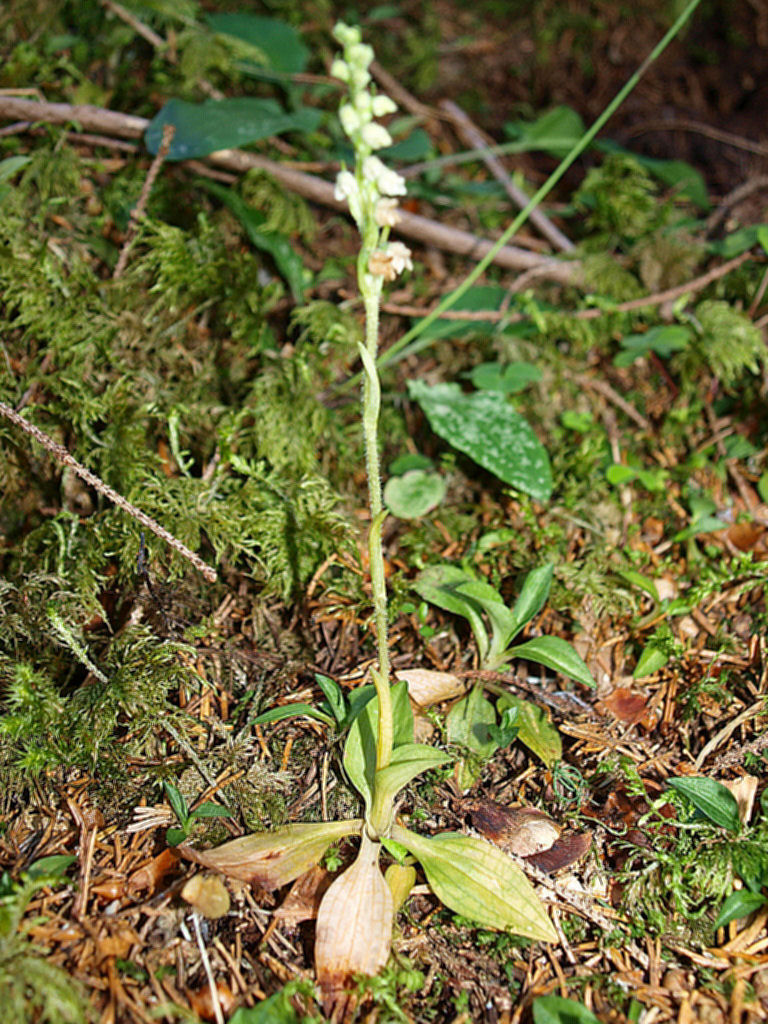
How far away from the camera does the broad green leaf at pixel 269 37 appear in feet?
11.1

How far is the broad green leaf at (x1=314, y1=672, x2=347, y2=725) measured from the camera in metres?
1.99

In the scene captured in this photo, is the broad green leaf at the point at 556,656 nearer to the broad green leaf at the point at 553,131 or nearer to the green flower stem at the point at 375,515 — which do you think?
the green flower stem at the point at 375,515

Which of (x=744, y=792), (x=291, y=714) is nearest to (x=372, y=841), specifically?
(x=291, y=714)

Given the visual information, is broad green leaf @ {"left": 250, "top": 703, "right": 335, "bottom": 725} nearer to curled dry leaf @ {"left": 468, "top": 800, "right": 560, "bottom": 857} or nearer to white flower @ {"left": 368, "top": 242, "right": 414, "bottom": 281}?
curled dry leaf @ {"left": 468, "top": 800, "right": 560, "bottom": 857}

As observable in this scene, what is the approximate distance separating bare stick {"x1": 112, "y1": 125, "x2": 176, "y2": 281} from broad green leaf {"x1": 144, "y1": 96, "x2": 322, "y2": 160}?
0.02 metres

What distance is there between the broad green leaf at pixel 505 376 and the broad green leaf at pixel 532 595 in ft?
2.89

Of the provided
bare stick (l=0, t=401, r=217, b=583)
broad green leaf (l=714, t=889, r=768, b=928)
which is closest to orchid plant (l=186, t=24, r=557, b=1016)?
broad green leaf (l=714, t=889, r=768, b=928)

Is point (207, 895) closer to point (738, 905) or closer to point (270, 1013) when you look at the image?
point (270, 1013)

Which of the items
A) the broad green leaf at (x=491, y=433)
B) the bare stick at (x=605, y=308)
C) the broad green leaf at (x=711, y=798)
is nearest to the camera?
the broad green leaf at (x=711, y=798)

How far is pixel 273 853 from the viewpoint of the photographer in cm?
172

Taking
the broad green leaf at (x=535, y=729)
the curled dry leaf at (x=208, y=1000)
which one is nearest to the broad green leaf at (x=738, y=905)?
the broad green leaf at (x=535, y=729)

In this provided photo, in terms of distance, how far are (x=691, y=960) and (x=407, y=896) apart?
0.65 m

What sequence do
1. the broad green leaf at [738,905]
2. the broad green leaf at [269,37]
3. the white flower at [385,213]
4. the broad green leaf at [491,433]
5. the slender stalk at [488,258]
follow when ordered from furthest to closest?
the broad green leaf at [269,37] → the slender stalk at [488,258] → the broad green leaf at [491,433] → the broad green leaf at [738,905] → the white flower at [385,213]

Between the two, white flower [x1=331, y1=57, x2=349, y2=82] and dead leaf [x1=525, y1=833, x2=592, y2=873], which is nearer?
white flower [x1=331, y1=57, x2=349, y2=82]
